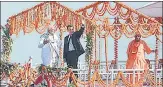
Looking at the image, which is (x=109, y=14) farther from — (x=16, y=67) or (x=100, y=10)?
(x=16, y=67)

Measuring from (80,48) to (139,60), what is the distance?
1.53 metres

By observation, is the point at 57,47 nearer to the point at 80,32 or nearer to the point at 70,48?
the point at 70,48

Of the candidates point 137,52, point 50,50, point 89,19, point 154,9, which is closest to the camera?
point 89,19

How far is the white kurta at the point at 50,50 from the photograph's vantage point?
10.9m

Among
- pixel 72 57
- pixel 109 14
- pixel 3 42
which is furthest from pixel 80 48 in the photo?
pixel 3 42

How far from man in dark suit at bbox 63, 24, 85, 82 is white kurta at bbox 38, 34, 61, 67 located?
0.24 meters

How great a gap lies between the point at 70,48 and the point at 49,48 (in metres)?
0.49

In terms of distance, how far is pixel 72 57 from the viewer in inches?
435

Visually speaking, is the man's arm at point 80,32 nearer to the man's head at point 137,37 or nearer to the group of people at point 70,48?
the group of people at point 70,48

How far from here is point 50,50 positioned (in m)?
11.0

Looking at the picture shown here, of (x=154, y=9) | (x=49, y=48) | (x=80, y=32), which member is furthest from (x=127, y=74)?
(x=154, y=9)

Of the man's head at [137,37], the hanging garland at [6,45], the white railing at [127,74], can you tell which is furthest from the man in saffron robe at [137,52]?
→ the hanging garland at [6,45]

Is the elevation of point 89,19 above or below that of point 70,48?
above

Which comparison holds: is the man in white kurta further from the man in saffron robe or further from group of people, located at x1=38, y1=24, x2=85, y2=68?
the man in saffron robe
